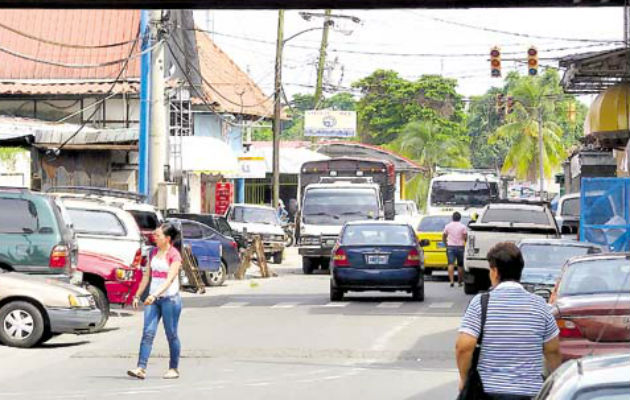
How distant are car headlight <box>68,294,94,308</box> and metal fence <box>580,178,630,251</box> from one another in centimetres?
1161

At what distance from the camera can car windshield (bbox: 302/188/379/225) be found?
39969mm

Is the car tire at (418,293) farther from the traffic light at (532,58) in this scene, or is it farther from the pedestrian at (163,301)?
the traffic light at (532,58)

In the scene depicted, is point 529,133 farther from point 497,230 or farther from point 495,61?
point 497,230

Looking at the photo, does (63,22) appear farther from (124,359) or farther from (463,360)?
(463,360)

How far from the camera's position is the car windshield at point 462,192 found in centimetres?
4916

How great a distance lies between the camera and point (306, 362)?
18.3 metres

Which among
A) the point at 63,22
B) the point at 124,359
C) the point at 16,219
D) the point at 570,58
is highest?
the point at 63,22

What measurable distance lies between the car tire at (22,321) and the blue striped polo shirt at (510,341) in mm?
11469

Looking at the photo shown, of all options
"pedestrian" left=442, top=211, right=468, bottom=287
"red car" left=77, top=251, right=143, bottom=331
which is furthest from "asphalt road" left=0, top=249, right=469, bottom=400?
"pedestrian" left=442, top=211, right=468, bottom=287

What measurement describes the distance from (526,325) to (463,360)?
1.53 ft

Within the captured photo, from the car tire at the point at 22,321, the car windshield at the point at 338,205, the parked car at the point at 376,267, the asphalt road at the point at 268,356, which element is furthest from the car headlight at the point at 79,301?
the car windshield at the point at 338,205

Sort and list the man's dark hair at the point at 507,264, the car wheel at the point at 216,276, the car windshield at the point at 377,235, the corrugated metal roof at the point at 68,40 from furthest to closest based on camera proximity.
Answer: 1. the corrugated metal roof at the point at 68,40
2. the car wheel at the point at 216,276
3. the car windshield at the point at 377,235
4. the man's dark hair at the point at 507,264

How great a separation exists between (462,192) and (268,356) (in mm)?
31211

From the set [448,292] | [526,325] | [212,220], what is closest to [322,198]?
[212,220]
